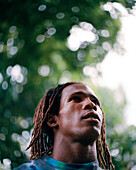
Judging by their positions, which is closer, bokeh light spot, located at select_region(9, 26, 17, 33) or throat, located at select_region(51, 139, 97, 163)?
throat, located at select_region(51, 139, 97, 163)

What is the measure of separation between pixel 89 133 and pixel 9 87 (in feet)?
4.91

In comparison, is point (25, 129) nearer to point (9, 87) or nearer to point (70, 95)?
point (9, 87)

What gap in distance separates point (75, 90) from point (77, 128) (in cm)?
36

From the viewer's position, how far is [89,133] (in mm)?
1745

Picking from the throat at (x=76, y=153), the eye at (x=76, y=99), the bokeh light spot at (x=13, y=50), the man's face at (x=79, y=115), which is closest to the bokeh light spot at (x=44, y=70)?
the bokeh light spot at (x=13, y=50)

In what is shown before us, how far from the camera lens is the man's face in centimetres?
176

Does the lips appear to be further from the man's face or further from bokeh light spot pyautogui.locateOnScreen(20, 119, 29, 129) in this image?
bokeh light spot pyautogui.locateOnScreen(20, 119, 29, 129)

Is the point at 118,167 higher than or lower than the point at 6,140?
lower

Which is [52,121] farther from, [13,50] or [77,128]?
[13,50]

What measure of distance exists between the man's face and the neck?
0.15 ft

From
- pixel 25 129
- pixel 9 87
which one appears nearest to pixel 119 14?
pixel 9 87

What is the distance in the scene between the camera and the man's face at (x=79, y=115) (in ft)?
5.77

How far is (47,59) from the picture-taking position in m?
3.47

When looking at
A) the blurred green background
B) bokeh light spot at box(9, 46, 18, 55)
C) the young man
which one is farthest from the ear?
bokeh light spot at box(9, 46, 18, 55)
